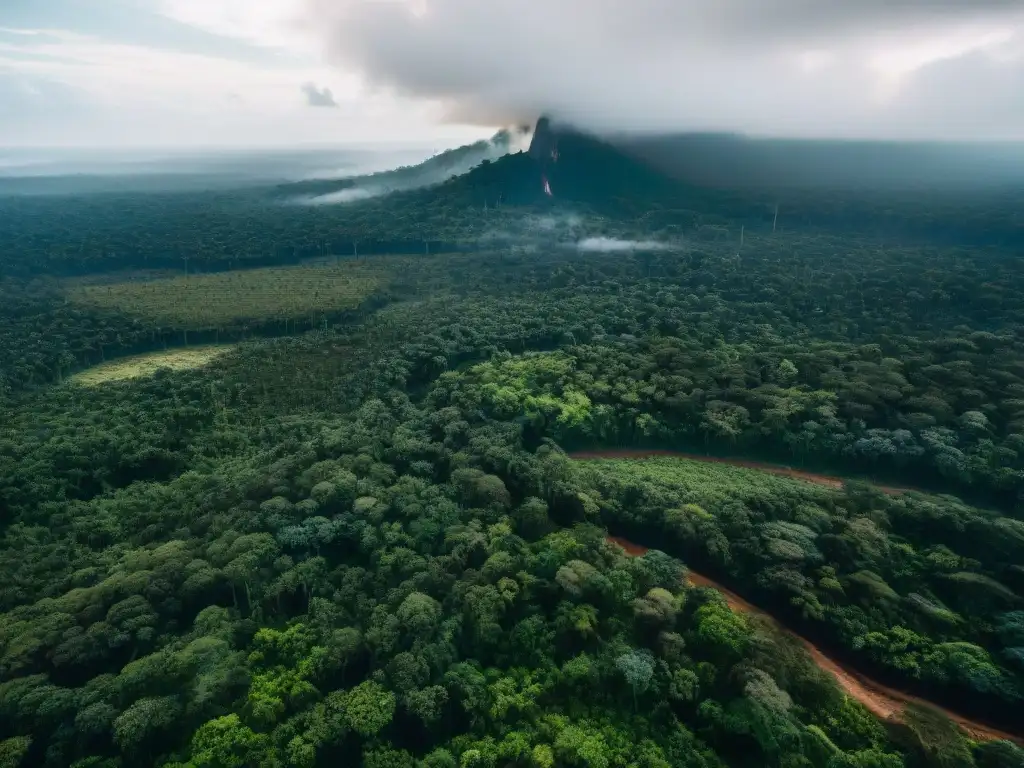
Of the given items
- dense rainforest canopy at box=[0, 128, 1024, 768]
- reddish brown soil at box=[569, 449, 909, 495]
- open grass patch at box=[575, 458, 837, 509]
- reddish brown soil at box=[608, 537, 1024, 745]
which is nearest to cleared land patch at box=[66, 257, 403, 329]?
dense rainforest canopy at box=[0, 128, 1024, 768]

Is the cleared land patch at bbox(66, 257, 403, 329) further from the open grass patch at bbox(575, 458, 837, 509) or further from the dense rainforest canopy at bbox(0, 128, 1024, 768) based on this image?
the open grass patch at bbox(575, 458, 837, 509)

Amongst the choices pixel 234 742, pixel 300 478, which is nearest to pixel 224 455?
pixel 300 478

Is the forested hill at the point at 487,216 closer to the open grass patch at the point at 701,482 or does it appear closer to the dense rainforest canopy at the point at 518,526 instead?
the dense rainforest canopy at the point at 518,526

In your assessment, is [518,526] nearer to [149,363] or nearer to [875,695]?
[875,695]

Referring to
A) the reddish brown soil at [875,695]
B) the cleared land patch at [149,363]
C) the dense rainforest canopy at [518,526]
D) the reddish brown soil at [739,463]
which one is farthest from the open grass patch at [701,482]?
the cleared land patch at [149,363]

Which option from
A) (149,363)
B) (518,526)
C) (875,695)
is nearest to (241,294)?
(149,363)
